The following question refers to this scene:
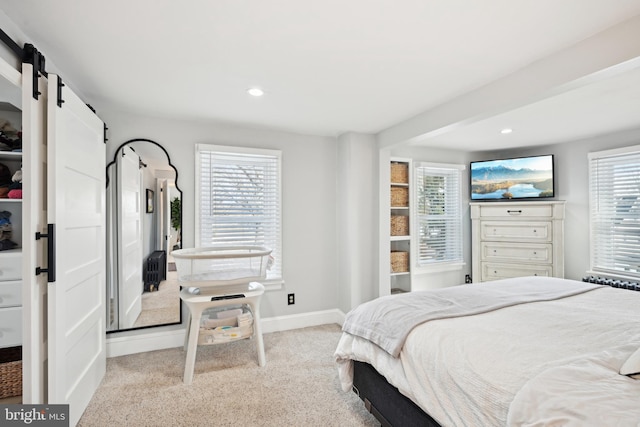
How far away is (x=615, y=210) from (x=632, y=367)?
3474 millimetres

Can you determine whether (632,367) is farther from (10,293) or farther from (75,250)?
(10,293)

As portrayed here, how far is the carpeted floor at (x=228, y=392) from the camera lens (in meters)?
1.98

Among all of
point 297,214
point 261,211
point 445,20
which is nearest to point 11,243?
point 261,211

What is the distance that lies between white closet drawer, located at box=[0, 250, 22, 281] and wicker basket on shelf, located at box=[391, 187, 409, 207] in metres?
3.56

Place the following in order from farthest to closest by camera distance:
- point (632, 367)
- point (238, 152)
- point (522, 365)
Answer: point (238, 152)
point (522, 365)
point (632, 367)

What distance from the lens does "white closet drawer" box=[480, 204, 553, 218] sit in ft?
13.1

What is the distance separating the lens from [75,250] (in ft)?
6.39

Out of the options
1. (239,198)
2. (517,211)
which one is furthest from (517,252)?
(239,198)

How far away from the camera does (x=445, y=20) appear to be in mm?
1529

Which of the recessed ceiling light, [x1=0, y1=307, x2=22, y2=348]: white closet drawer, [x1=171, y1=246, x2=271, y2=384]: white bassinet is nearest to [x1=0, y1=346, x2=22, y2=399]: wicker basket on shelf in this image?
[x1=0, y1=307, x2=22, y2=348]: white closet drawer

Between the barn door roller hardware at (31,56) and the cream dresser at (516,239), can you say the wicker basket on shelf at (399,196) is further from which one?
the barn door roller hardware at (31,56)

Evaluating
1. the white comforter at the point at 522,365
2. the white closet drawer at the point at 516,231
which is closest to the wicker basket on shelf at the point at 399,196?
the white closet drawer at the point at 516,231

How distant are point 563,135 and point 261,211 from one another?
3722 mm

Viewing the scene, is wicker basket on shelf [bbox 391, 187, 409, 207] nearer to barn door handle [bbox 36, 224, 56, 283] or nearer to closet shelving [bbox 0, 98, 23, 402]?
barn door handle [bbox 36, 224, 56, 283]
